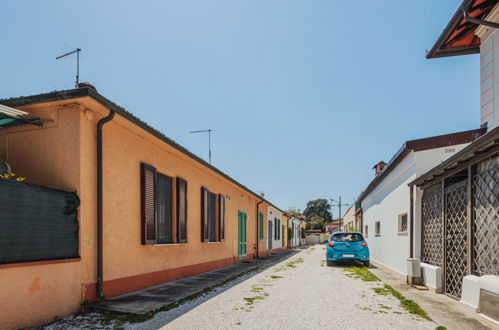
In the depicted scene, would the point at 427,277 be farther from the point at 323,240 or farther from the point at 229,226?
the point at 323,240

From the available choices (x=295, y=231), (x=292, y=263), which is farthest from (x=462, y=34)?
(x=295, y=231)

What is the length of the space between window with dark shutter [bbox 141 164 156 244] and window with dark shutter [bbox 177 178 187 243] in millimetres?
1247

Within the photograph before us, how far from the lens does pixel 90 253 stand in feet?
17.6

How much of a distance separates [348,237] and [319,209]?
9196 centimetres

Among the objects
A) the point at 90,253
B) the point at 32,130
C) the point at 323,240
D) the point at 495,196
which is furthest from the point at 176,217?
the point at 323,240

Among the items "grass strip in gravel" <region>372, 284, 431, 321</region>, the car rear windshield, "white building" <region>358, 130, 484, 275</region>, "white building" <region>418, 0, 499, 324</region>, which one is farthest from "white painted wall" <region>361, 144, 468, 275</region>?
"grass strip in gravel" <region>372, 284, 431, 321</region>

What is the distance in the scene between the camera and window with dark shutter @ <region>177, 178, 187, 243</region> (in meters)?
8.58

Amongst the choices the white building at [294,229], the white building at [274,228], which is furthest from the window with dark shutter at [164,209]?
the white building at [294,229]

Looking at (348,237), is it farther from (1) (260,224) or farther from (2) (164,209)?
(2) (164,209)

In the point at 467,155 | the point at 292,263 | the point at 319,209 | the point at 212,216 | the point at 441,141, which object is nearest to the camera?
the point at 467,155

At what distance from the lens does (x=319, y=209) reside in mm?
102875

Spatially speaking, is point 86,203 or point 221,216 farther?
point 221,216

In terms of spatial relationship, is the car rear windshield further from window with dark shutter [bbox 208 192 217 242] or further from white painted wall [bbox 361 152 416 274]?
window with dark shutter [bbox 208 192 217 242]

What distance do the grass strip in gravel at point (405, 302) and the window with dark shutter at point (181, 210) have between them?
16.0 ft
